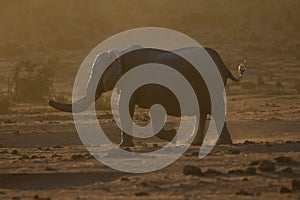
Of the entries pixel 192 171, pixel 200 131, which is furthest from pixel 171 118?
pixel 192 171

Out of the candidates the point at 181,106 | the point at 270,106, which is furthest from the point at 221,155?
the point at 270,106

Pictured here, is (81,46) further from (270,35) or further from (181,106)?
(181,106)

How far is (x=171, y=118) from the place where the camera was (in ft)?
64.5

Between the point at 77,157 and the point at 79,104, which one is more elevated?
the point at 79,104

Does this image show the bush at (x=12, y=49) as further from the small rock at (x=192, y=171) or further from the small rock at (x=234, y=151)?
the small rock at (x=192, y=171)

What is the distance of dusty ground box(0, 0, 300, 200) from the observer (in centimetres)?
899

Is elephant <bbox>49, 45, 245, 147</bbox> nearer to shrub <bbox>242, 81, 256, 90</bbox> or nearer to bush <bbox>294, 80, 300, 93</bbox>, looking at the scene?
bush <bbox>294, 80, 300, 93</bbox>

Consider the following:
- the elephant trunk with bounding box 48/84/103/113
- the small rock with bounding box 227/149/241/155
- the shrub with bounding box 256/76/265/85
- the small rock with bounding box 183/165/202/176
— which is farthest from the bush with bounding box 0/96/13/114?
the small rock with bounding box 183/165/202/176

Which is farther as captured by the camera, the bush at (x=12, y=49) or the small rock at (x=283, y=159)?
the bush at (x=12, y=49)

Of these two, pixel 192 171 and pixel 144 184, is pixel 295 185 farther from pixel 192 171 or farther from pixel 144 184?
pixel 144 184

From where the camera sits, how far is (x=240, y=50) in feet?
124

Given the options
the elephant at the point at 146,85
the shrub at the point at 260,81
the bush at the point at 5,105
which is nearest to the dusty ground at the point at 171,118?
the shrub at the point at 260,81

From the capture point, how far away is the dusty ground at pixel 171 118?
899 cm

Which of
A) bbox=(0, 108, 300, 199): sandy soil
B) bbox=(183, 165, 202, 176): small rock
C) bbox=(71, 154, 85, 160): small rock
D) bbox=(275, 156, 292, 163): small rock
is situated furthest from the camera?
bbox=(71, 154, 85, 160): small rock
